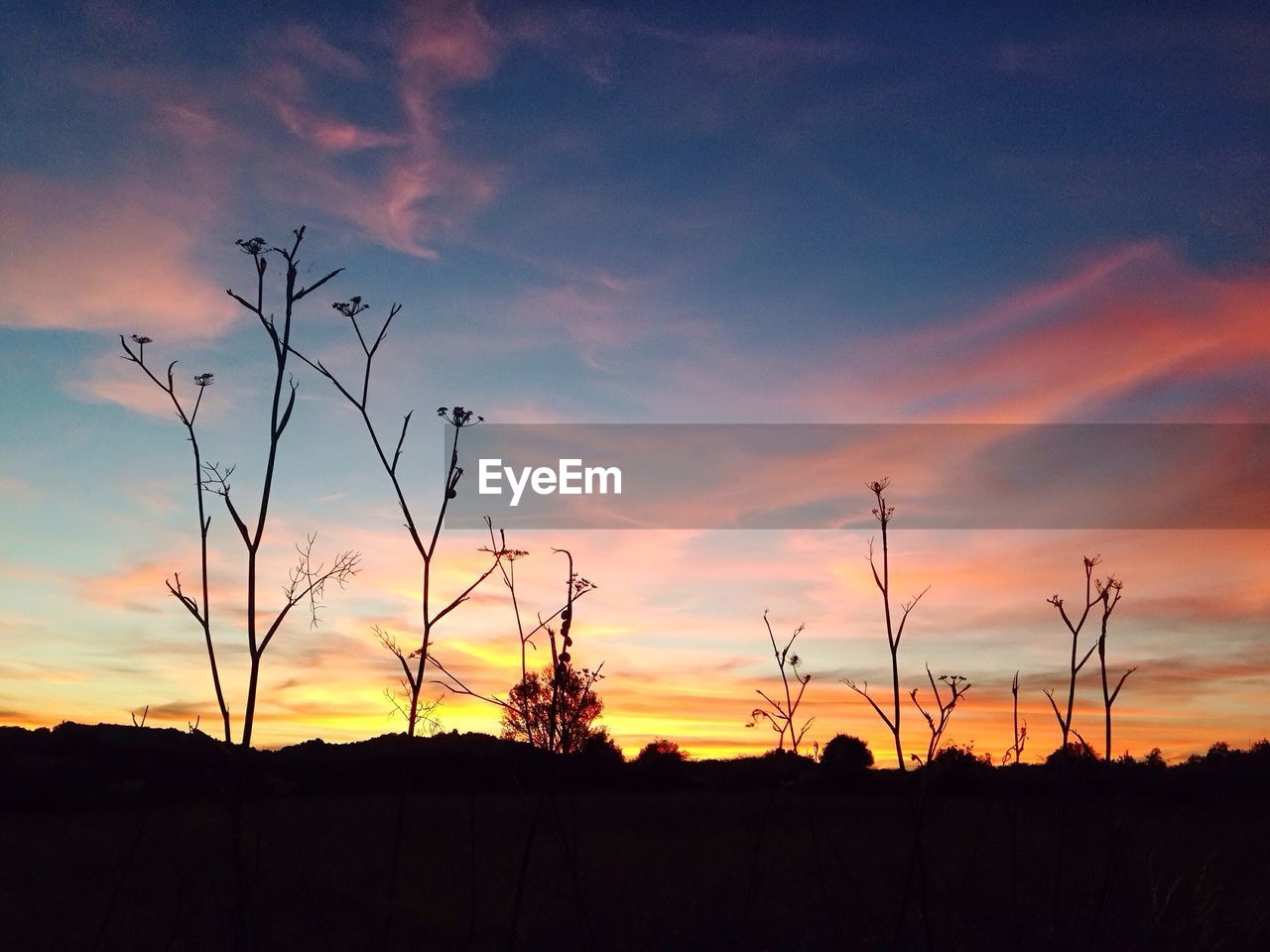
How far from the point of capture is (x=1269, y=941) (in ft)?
20.2

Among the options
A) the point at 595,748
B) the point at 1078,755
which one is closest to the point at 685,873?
the point at 595,748

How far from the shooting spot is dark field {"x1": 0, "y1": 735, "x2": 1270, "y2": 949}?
316 cm

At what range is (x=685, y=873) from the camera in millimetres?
13523

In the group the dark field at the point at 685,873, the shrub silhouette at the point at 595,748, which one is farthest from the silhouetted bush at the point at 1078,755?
the shrub silhouette at the point at 595,748

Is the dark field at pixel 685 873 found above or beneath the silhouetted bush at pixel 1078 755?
beneath

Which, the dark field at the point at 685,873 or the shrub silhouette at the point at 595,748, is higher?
the shrub silhouette at the point at 595,748

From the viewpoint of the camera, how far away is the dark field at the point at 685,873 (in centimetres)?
316

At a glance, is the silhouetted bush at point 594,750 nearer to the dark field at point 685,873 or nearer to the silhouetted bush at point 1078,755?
the dark field at point 685,873

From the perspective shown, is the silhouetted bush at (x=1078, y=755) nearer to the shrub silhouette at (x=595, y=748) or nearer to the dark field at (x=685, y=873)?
the dark field at (x=685, y=873)

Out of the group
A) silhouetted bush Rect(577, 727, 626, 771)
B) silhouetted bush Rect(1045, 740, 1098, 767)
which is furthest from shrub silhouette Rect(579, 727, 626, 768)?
silhouetted bush Rect(1045, 740, 1098, 767)

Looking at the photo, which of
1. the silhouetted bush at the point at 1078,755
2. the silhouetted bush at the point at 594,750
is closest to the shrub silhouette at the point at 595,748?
the silhouetted bush at the point at 594,750

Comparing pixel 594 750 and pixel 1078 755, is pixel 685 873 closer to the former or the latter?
pixel 594 750

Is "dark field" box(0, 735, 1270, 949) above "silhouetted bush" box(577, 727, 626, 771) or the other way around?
the other way around

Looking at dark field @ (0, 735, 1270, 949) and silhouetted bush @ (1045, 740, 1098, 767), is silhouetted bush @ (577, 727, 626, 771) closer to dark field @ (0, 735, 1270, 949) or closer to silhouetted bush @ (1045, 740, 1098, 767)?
dark field @ (0, 735, 1270, 949)
